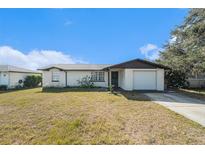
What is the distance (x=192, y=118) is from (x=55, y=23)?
14.1 m

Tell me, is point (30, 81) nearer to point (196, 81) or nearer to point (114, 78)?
point (114, 78)

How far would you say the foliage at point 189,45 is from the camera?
56.9ft

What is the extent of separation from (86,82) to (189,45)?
12351 mm

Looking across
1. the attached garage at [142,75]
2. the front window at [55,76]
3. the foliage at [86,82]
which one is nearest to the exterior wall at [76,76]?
the foliage at [86,82]

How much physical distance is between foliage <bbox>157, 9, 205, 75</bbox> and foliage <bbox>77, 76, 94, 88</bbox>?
29.4ft

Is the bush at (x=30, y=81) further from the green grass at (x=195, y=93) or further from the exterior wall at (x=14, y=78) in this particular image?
the green grass at (x=195, y=93)

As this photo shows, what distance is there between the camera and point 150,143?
610cm

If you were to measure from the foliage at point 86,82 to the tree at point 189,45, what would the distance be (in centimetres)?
895

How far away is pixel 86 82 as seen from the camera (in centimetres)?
2578

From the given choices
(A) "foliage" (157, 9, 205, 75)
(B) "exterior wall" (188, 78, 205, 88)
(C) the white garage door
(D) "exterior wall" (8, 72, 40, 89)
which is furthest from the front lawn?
(B) "exterior wall" (188, 78, 205, 88)

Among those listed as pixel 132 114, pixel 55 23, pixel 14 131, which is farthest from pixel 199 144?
pixel 55 23

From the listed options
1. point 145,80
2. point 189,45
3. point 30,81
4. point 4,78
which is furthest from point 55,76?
point 189,45

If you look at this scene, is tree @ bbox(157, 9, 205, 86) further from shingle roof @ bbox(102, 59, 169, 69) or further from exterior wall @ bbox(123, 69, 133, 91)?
exterior wall @ bbox(123, 69, 133, 91)

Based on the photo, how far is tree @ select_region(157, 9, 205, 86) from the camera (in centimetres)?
1733
